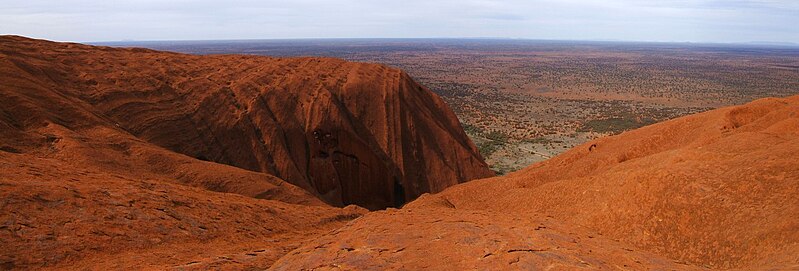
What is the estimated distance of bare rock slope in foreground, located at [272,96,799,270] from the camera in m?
6.86

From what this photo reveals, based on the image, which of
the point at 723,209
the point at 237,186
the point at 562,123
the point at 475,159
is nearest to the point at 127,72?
the point at 237,186

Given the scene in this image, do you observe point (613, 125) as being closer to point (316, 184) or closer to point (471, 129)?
point (471, 129)

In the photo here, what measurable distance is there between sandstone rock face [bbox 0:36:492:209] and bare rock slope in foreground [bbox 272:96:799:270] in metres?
8.10

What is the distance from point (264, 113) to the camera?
65.1ft

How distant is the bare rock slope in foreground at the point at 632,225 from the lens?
6859 millimetres

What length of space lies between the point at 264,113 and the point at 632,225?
15.0 metres

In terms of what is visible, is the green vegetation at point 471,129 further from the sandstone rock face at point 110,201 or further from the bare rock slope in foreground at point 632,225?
the bare rock slope in foreground at point 632,225

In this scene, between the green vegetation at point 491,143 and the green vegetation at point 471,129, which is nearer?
the green vegetation at point 491,143

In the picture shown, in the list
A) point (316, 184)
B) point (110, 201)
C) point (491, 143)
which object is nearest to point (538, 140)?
point (491, 143)

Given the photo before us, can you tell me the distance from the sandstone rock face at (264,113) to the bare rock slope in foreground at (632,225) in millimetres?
8098

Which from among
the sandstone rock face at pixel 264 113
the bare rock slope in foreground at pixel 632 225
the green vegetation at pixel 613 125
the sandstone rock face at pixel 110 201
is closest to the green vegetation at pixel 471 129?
the green vegetation at pixel 613 125

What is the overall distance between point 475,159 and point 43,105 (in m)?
17.5

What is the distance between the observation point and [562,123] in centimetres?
4850

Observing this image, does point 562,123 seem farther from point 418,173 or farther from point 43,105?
point 43,105
